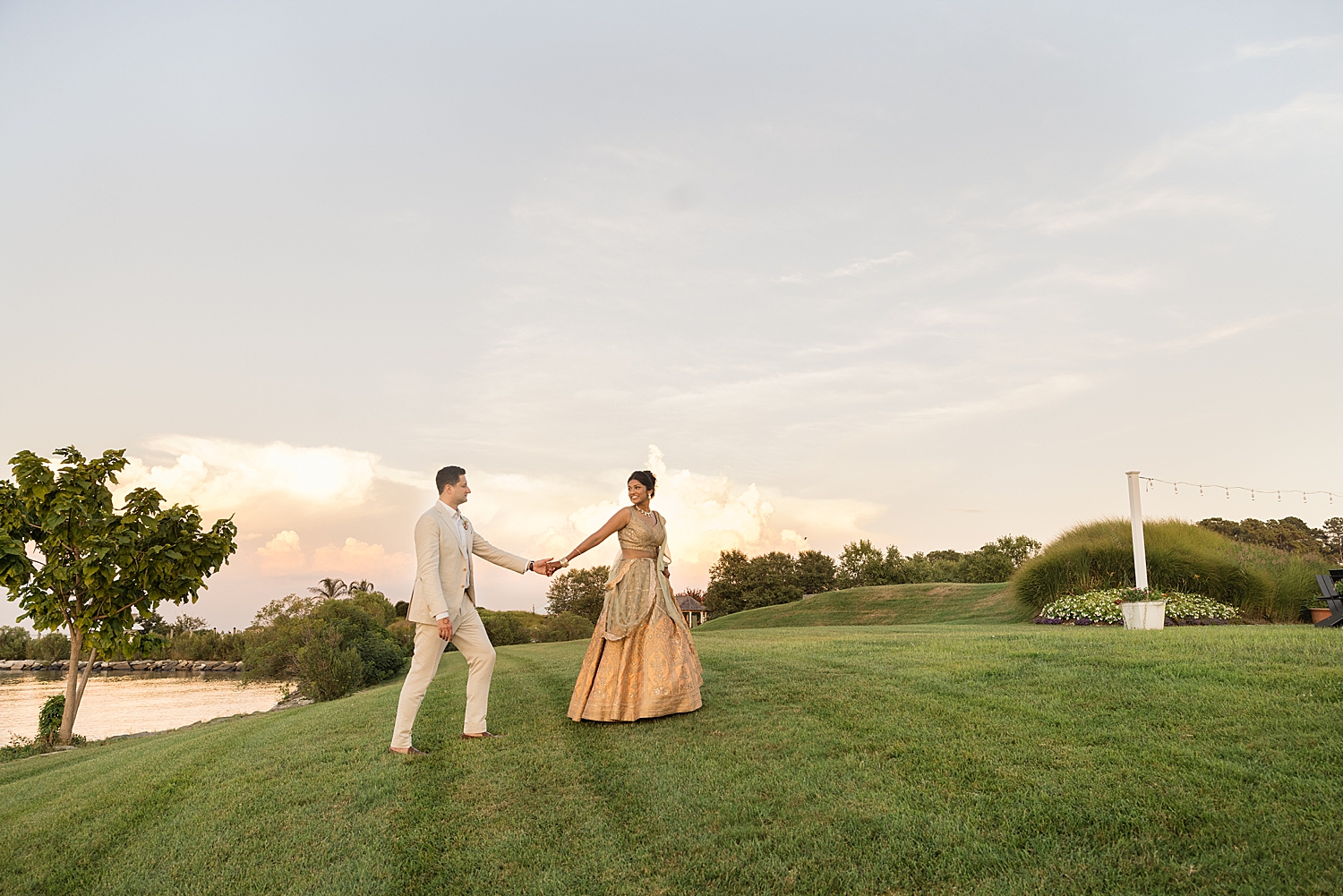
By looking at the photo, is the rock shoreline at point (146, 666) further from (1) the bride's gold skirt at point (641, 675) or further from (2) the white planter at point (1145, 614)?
(2) the white planter at point (1145, 614)

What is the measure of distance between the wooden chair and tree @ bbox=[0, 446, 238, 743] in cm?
2368

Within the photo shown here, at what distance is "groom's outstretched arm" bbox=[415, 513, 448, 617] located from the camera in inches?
281

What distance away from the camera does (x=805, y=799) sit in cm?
535

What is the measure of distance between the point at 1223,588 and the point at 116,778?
25.2 metres

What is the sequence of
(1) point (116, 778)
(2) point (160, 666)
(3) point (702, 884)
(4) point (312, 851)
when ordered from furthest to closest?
(2) point (160, 666)
(1) point (116, 778)
(4) point (312, 851)
(3) point (702, 884)

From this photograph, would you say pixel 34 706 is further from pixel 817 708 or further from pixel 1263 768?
pixel 1263 768

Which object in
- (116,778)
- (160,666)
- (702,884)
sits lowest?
(160,666)

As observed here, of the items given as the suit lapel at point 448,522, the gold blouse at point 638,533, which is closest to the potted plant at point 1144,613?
the gold blouse at point 638,533

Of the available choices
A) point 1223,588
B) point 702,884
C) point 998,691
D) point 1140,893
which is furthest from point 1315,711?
point 1223,588

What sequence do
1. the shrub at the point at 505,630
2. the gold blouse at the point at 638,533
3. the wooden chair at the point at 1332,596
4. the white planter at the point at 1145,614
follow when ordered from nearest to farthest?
the gold blouse at the point at 638,533, the wooden chair at the point at 1332,596, the white planter at the point at 1145,614, the shrub at the point at 505,630

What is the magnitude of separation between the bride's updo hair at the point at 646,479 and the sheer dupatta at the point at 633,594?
61cm

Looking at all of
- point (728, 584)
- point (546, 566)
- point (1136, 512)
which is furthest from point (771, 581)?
point (546, 566)

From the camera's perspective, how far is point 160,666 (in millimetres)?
62062

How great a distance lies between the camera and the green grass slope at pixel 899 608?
28.3m
